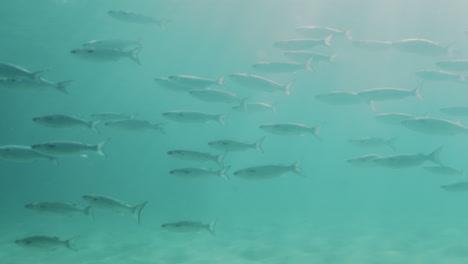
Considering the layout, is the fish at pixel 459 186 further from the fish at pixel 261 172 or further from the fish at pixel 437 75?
the fish at pixel 261 172

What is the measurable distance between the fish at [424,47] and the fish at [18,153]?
8431 mm

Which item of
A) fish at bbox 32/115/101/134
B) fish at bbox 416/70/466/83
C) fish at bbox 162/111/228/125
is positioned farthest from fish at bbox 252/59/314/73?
fish at bbox 32/115/101/134

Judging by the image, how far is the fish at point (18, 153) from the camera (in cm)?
619

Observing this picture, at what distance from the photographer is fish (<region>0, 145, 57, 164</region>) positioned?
6.19 meters

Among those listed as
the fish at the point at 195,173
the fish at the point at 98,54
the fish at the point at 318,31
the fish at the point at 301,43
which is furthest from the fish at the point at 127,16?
the fish at the point at 195,173

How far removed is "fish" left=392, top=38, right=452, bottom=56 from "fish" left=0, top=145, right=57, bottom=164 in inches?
332

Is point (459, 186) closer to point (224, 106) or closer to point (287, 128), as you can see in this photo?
point (287, 128)

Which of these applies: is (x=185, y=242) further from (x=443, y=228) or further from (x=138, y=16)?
(x=443, y=228)

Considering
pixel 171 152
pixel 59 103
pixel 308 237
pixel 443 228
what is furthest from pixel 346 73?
pixel 59 103

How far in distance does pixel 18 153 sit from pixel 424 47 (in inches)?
358

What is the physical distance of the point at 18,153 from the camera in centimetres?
623

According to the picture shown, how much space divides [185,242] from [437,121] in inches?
329

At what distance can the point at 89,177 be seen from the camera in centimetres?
4678

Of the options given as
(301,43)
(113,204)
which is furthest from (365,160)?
(113,204)
